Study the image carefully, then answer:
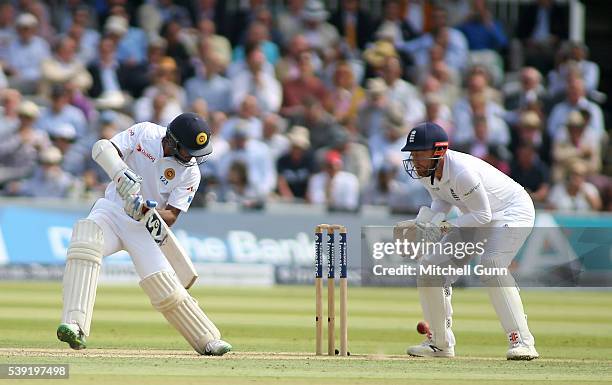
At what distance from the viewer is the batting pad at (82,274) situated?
7312 mm

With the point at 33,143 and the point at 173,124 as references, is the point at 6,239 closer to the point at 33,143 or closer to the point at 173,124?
the point at 33,143

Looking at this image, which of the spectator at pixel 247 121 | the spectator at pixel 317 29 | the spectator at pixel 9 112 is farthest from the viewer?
the spectator at pixel 317 29

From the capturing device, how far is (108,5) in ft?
A: 56.1

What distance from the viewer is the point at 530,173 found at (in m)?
15.9

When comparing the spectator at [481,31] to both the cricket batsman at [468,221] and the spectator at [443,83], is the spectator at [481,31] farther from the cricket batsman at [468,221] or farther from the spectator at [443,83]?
the cricket batsman at [468,221]

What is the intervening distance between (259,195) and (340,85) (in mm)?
2397

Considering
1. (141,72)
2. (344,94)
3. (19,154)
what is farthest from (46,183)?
(344,94)

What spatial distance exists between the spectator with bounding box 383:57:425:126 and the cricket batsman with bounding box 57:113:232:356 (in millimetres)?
8948

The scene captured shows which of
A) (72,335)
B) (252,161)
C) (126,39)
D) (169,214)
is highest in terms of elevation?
(126,39)

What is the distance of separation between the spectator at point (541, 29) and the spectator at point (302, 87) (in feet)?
11.4

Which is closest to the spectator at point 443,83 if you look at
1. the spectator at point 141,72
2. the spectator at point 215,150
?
the spectator at point 215,150

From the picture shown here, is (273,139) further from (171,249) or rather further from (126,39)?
(171,249)

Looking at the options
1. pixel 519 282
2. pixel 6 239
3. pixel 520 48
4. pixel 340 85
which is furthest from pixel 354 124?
pixel 519 282

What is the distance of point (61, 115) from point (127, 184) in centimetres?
825
